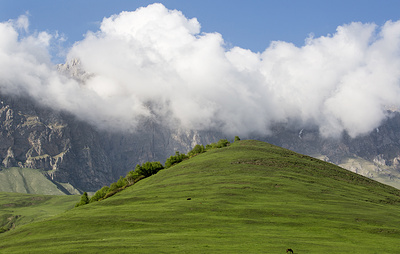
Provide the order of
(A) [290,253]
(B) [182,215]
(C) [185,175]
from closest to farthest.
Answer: (A) [290,253] < (B) [182,215] < (C) [185,175]

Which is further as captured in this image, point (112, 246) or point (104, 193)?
point (104, 193)

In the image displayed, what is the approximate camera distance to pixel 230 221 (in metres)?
86.2

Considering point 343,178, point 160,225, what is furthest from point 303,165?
point 160,225

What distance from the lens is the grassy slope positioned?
6706 centimetres

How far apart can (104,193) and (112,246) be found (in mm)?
122257

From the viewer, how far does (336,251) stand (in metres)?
64.4

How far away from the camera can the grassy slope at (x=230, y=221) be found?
220 ft

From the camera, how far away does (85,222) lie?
287 ft

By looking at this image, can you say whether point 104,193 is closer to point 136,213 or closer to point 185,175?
point 185,175

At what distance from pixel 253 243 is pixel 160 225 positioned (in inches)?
940

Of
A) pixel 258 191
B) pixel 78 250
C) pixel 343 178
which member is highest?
pixel 343 178

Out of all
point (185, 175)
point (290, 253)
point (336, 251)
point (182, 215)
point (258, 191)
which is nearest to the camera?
point (290, 253)

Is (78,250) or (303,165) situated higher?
(303,165)

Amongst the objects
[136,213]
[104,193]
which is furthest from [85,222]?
[104,193]
